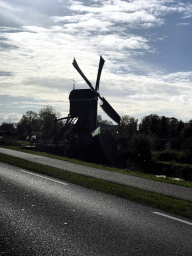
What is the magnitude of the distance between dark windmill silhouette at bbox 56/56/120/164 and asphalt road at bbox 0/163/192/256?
78.4 feet

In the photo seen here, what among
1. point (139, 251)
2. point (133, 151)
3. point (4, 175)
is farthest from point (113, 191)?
point (133, 151)

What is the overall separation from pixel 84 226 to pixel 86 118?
1238 inches

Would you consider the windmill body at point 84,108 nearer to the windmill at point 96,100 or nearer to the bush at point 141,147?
the windmill at point 96,100

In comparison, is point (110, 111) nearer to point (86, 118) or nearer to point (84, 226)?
point (86, 118)

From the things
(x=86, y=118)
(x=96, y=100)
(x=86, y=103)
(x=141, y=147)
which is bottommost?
(x=141, y=147)

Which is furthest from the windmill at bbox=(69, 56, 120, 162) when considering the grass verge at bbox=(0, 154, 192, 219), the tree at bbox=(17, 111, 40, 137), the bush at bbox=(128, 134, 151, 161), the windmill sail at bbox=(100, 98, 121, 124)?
the tree at bbox=(17, 111, 40, 137)

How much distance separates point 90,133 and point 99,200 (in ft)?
87.8

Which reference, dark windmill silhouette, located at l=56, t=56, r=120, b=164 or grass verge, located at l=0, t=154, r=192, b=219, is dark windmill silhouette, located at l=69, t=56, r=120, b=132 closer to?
dark windmill silhouette, located at l=56, t=56, r=120, b=164

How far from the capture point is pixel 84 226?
5844 mm

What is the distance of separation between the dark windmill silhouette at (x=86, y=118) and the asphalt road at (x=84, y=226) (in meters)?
23.9

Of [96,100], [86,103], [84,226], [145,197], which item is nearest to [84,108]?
[86,103]

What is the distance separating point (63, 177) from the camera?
11.9 metres

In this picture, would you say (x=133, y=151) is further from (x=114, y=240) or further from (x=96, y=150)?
(x=114, y=240)

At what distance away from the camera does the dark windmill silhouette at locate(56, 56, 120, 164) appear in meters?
32.9
